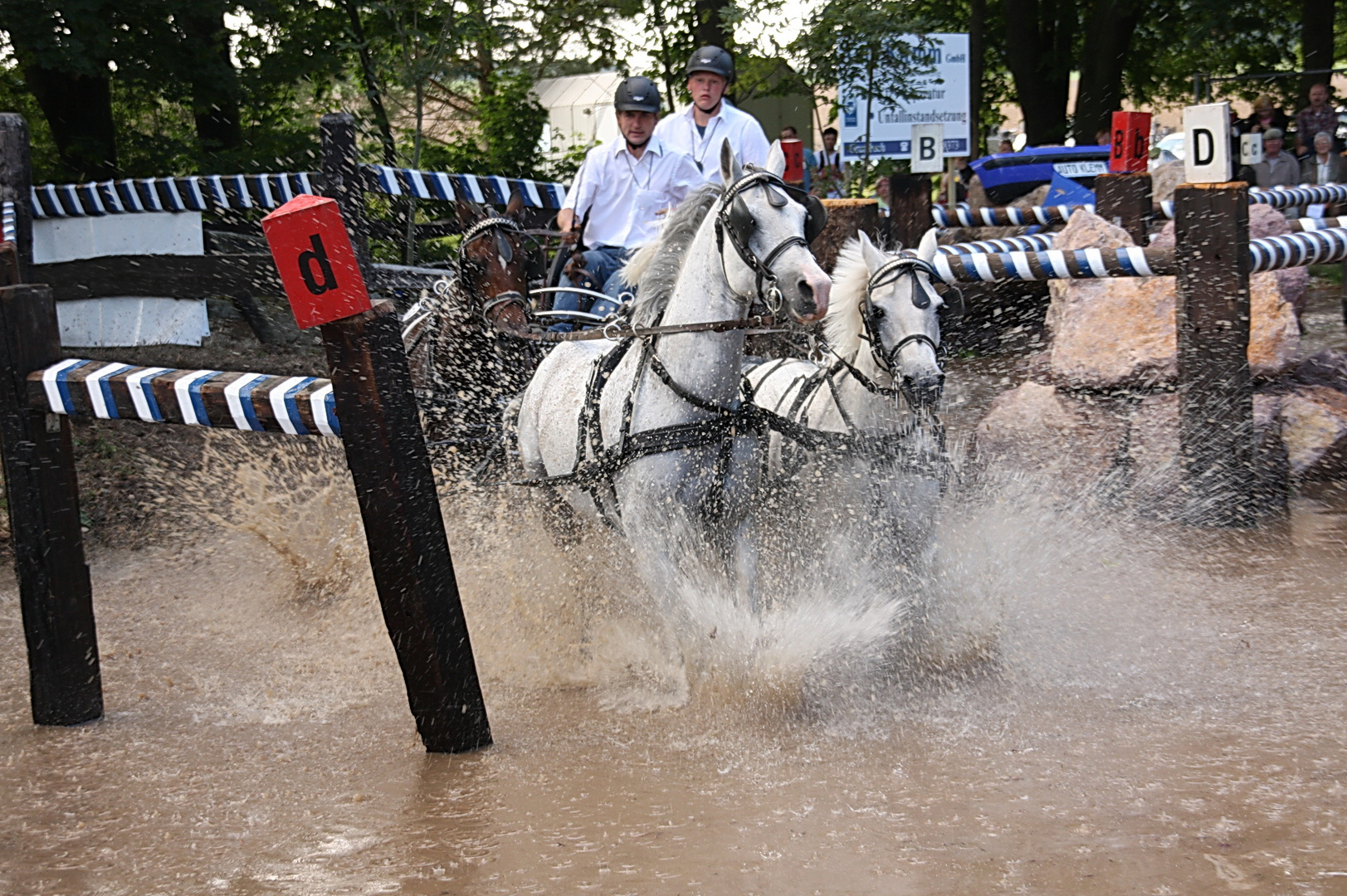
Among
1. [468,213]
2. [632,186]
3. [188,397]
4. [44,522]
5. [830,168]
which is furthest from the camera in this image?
[830,168]

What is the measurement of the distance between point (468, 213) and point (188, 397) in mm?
2731

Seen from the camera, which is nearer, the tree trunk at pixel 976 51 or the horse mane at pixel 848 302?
the horse mane at pixel 848 302

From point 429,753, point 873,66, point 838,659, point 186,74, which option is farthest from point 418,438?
point 873,66

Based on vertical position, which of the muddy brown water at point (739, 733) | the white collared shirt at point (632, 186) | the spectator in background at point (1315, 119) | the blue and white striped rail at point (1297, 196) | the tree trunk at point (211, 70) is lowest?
the muddy brown water at point (739, 733)

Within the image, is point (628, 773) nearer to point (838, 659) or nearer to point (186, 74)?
point (838, 659)

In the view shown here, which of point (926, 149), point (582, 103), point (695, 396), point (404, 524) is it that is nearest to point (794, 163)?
point (926, 149)

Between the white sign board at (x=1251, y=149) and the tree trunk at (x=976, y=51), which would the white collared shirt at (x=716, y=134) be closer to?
the white sign board at (x=1251, y=149)

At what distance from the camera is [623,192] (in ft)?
20.6

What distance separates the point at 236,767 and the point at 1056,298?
601cm

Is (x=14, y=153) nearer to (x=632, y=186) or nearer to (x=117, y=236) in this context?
(x=632, y=186)

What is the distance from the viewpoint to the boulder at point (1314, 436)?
6.63 m

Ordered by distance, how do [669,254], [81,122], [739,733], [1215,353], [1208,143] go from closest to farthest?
[739,733], [669,254], [1215,353], [1208,143], [81,122]

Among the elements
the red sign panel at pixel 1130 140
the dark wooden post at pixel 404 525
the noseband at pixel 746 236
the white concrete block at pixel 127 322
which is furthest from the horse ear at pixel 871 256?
the white concrete block at pixel 127 322

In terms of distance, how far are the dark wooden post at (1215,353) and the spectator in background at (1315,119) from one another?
9.83 m
